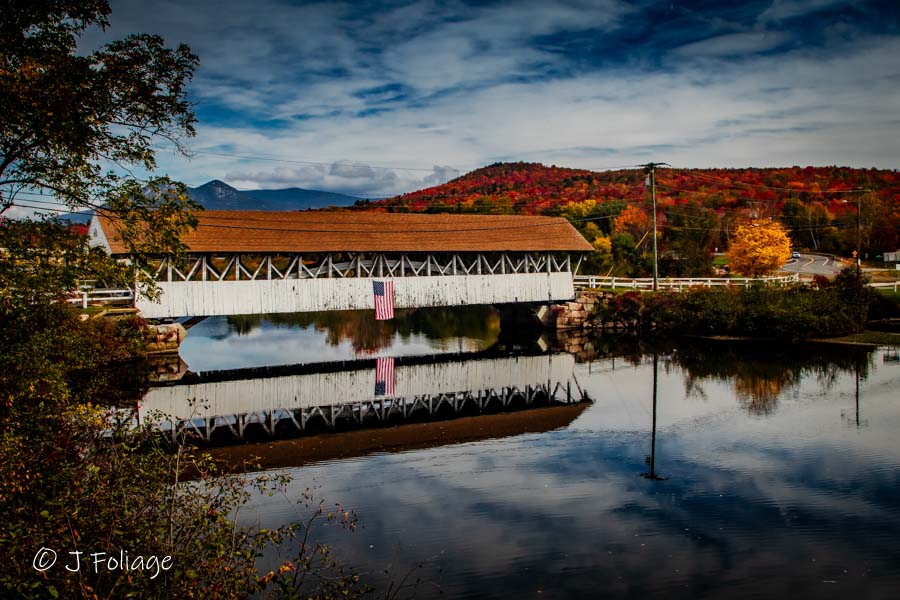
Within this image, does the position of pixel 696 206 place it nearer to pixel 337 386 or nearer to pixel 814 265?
pixel 814 265

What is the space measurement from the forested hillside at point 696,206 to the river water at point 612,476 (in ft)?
90.8

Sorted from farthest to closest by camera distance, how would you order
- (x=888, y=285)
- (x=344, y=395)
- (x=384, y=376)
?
(x=888, y=285) → (x=384, y=376) → (x=344, y=395)

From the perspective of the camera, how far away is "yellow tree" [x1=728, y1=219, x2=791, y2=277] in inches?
1545

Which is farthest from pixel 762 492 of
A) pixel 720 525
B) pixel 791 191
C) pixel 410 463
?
pixel 791 191

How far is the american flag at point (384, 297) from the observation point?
31.5m

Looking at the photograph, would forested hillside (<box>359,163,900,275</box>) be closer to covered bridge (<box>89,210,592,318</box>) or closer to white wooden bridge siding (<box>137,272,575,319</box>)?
covered bridge (<box>89,210,592,318</box>)

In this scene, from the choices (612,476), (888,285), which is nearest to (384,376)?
(612,476)

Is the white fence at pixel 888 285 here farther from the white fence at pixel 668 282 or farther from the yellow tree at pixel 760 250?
the yellow tree at pixel 760 250

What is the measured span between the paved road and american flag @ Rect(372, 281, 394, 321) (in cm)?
3069

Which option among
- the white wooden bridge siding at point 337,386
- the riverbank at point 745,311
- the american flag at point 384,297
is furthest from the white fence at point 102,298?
the riverbank at point 745,311

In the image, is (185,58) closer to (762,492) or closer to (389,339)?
(762,492)

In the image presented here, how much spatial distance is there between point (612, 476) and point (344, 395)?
33.5 feet

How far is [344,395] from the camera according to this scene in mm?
20609

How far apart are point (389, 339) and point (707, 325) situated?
1580 centimetres
